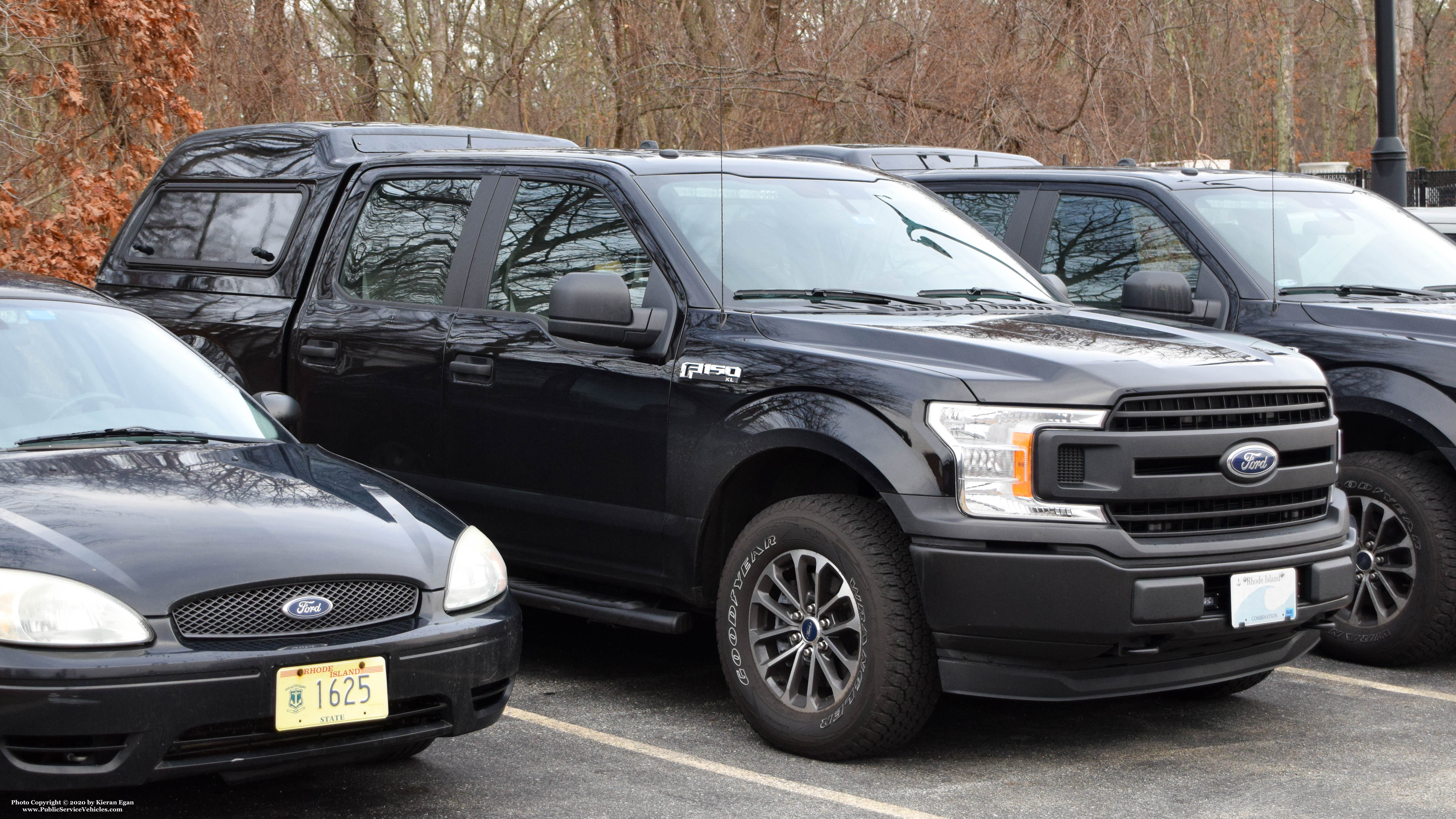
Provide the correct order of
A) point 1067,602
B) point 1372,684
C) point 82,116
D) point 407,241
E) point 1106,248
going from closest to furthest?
1. point 1067,602
2. point 1372,684
3. point 407,241
4. point 1106,248
5. point 82,116

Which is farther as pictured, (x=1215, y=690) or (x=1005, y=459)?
(x=1215, y=690)

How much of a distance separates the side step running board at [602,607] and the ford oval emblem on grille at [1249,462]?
1898 millimetres

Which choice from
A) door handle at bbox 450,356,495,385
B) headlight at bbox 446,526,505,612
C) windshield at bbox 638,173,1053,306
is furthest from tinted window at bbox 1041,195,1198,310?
headlight at bbox 446,526,505,612

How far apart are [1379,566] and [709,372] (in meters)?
3.12

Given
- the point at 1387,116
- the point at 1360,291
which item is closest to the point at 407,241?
the point at 1360,291

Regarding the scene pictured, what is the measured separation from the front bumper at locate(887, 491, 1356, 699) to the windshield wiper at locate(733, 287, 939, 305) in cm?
111

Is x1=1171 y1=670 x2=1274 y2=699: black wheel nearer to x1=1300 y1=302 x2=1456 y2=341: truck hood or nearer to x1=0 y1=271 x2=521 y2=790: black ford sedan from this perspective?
x1=1300 y1=302 x2=1456 y2=341: truck hood

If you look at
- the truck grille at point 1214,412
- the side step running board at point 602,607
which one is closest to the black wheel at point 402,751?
the side step running board at point 602,607

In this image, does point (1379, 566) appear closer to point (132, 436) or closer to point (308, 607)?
point (308, 607)

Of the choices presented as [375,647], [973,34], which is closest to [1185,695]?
[375,647]

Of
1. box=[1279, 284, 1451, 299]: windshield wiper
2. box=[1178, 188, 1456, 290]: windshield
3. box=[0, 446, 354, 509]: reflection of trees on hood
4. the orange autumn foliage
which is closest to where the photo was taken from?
box=[0, 446, 354, 509]: reflection of trees on hood

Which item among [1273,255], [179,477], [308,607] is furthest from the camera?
[1273,255]

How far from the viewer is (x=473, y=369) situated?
6312 millimetres

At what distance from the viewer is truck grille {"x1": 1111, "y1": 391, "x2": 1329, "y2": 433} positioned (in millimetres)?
5004
